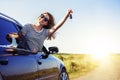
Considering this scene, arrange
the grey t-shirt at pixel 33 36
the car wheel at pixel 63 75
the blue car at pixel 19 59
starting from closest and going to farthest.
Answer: the blue car at pixel 19 59
the grey t-shirt at pixel 33 36
the car wheel at pixel 63 75

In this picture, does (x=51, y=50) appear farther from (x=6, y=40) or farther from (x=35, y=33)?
(x=6, y=40)

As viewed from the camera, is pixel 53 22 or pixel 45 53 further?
pixel 45 53

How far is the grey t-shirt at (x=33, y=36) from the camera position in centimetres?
942

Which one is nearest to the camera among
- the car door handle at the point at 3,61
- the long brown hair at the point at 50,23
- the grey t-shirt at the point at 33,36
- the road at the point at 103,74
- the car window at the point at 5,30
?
the car door handle at the point at 3,61

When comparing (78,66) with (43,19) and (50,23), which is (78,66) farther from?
(43,19)

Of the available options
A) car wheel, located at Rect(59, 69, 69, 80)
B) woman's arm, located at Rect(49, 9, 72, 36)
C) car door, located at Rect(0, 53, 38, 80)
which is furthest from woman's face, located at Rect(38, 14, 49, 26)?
car wheel, located at Rect(59, 69, 69, 80)

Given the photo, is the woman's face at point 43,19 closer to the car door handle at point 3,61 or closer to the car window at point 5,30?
the car window at point 5,30

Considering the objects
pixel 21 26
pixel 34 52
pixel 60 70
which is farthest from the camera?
pixel 60 70

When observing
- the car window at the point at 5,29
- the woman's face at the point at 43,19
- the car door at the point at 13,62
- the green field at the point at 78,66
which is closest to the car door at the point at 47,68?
the car door at the point at 13,62

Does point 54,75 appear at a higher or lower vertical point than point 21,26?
lower

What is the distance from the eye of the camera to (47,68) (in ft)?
32.8

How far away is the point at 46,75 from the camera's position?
387 inches

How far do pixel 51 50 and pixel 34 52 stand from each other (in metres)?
0.94

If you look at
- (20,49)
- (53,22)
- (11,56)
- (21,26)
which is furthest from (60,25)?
(11,56)
